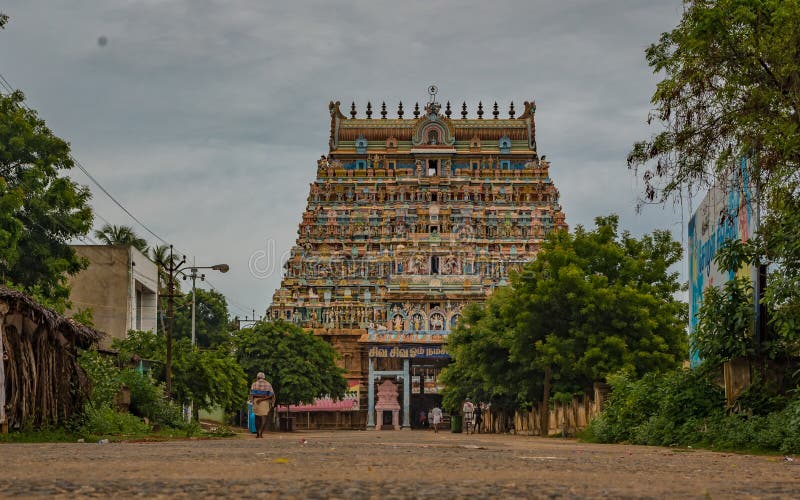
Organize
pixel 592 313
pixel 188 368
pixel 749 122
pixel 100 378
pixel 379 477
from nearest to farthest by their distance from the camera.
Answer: pixel 379 477 → pixel 749 122 → pixel 100 378 → pixel 592 313 → pixel 188 368

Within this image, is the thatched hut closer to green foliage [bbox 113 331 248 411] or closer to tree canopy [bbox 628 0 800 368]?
tree canopy [bbox 628 0 800 368]

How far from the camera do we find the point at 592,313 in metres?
37.2

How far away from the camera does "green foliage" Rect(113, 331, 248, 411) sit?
43.8 metres

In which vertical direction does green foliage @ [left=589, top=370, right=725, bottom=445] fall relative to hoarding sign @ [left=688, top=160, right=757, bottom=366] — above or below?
below

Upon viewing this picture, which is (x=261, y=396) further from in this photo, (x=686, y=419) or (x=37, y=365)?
(x=686, y=419)

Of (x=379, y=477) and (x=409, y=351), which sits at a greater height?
(x=409, y=351)

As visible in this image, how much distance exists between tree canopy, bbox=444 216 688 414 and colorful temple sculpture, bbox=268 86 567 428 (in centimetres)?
4675

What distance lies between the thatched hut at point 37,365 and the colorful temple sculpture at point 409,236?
2532 inches

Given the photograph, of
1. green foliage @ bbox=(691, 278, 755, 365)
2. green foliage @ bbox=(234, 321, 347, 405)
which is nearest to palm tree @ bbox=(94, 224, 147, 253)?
green foliage @ bbox=(234, 321, 347, 405)

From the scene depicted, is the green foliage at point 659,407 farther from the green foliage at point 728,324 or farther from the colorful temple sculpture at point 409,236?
the colorful temple sculpture at point 409,236

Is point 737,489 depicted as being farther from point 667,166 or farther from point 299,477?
point 667,166

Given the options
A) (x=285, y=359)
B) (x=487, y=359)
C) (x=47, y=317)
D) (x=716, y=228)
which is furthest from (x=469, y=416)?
(x=47, y=317)

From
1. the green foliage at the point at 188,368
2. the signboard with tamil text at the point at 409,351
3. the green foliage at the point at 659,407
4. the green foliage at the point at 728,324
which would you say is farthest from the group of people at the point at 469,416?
the green foliage at the point at 728,324

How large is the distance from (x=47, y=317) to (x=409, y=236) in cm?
7993
